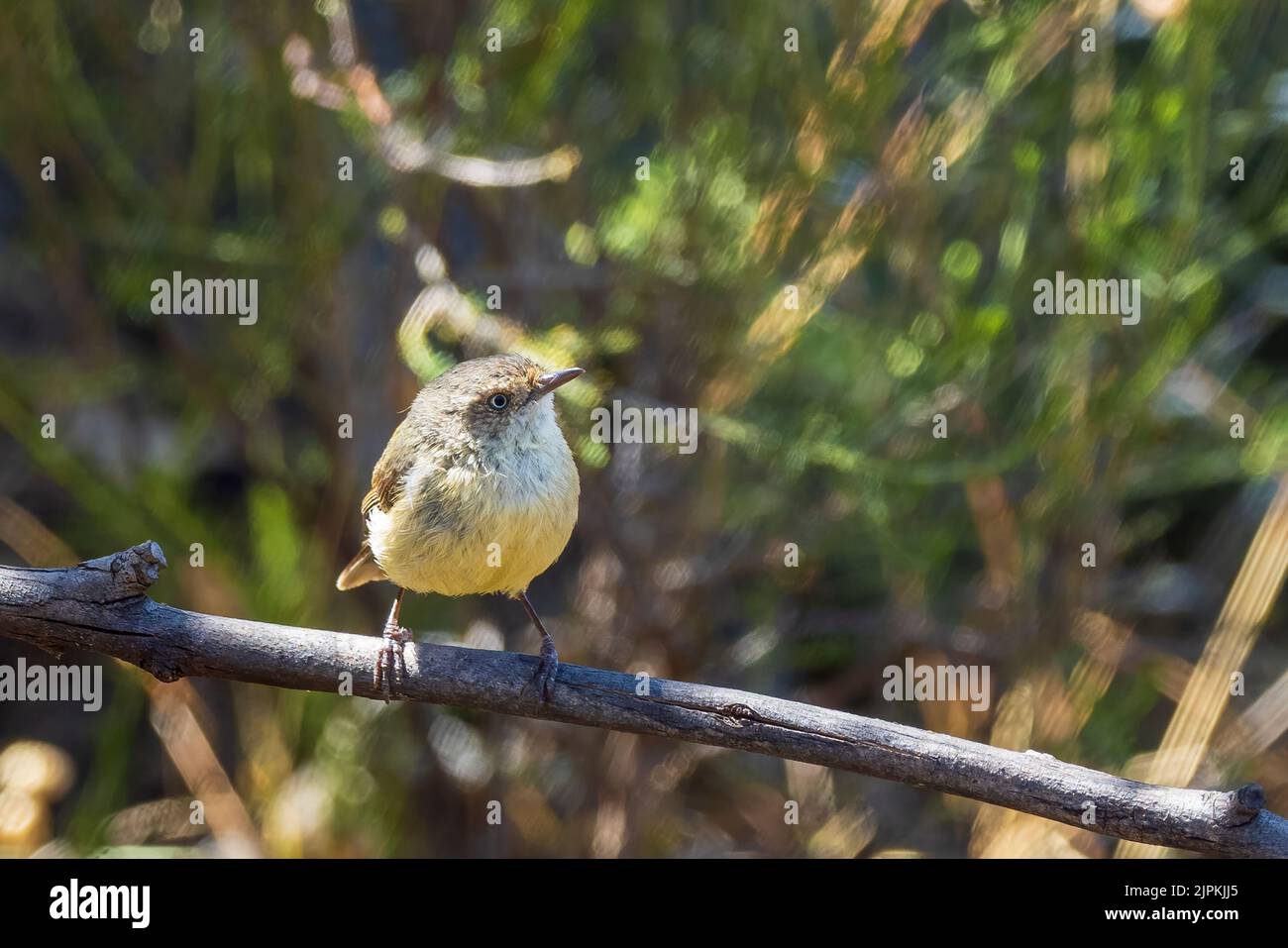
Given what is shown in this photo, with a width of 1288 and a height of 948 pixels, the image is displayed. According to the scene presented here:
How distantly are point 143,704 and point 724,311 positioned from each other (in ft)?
9.96

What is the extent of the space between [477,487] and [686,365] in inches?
52.9

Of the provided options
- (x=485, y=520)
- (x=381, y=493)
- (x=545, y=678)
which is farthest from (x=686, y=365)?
(x=545, y=678)

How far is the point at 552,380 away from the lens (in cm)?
369

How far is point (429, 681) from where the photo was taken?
2996 millimetres

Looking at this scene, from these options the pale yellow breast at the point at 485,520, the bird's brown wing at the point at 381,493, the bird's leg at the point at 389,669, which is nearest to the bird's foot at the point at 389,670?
the bird's leg at the point at 389,669

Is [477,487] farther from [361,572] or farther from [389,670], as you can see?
[361,572]

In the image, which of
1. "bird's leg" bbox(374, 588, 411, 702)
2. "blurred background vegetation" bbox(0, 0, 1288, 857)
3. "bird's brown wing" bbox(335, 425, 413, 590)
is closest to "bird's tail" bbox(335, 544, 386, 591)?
"bird's brown wing" bbox(335, 425, 413, 590)

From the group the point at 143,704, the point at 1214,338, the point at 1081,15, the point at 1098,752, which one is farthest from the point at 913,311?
the point at 143,704

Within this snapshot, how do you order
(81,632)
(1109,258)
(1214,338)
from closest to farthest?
(81,632) < (1109,258) < (1214,338)

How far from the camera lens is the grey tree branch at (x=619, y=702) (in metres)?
2.68

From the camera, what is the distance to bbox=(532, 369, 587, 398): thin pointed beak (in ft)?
11.9

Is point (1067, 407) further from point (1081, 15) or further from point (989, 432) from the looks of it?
point (1081, 15)

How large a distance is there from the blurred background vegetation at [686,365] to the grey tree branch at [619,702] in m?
1.04

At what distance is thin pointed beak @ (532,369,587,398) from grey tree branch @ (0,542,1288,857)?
0.92 metres
